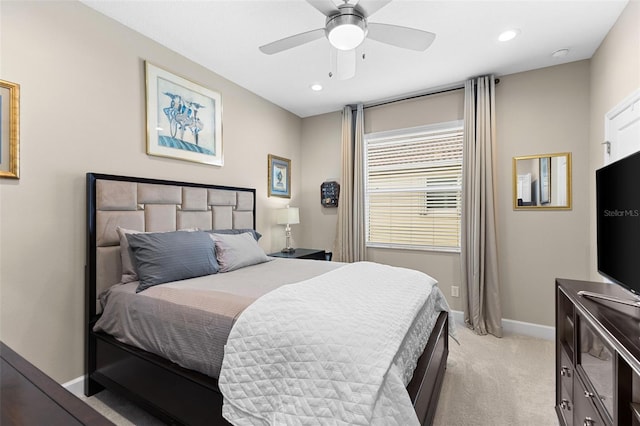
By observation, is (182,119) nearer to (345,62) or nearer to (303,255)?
(345,62)

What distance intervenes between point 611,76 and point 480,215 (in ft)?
4.93

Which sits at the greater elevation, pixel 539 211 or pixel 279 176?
pixel 279 176

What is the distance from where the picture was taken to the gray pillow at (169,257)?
1.92m

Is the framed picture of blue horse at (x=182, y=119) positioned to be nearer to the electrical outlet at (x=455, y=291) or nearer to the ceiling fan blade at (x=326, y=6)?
the ceiling fan blade at (x=326, y=6)

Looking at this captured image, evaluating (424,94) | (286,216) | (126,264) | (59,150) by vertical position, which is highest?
(424,94)

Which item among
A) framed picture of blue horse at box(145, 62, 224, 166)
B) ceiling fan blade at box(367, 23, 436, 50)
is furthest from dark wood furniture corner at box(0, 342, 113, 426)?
ceiling fan blade at box(367, 23, 436, 50)

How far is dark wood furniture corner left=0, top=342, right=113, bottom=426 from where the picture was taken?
742mm

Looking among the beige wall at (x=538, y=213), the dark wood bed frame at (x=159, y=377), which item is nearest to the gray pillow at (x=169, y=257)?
the dark wood bed frame at (x=159, y=377)

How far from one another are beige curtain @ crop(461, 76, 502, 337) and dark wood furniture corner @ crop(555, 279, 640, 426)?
1.35 meters

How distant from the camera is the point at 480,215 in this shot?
3.15 meters

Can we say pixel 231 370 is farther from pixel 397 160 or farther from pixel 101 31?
pixel 397 160

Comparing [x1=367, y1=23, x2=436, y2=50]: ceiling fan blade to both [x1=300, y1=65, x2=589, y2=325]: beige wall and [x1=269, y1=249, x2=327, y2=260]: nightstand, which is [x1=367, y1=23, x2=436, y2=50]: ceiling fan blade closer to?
[x1=300, y1=65, x2=589, y2=325]: beige wall

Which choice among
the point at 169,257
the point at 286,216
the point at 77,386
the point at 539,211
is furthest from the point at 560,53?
the point at 77,386

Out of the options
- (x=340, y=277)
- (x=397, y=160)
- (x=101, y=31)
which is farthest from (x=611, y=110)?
(x=101, y=31)
